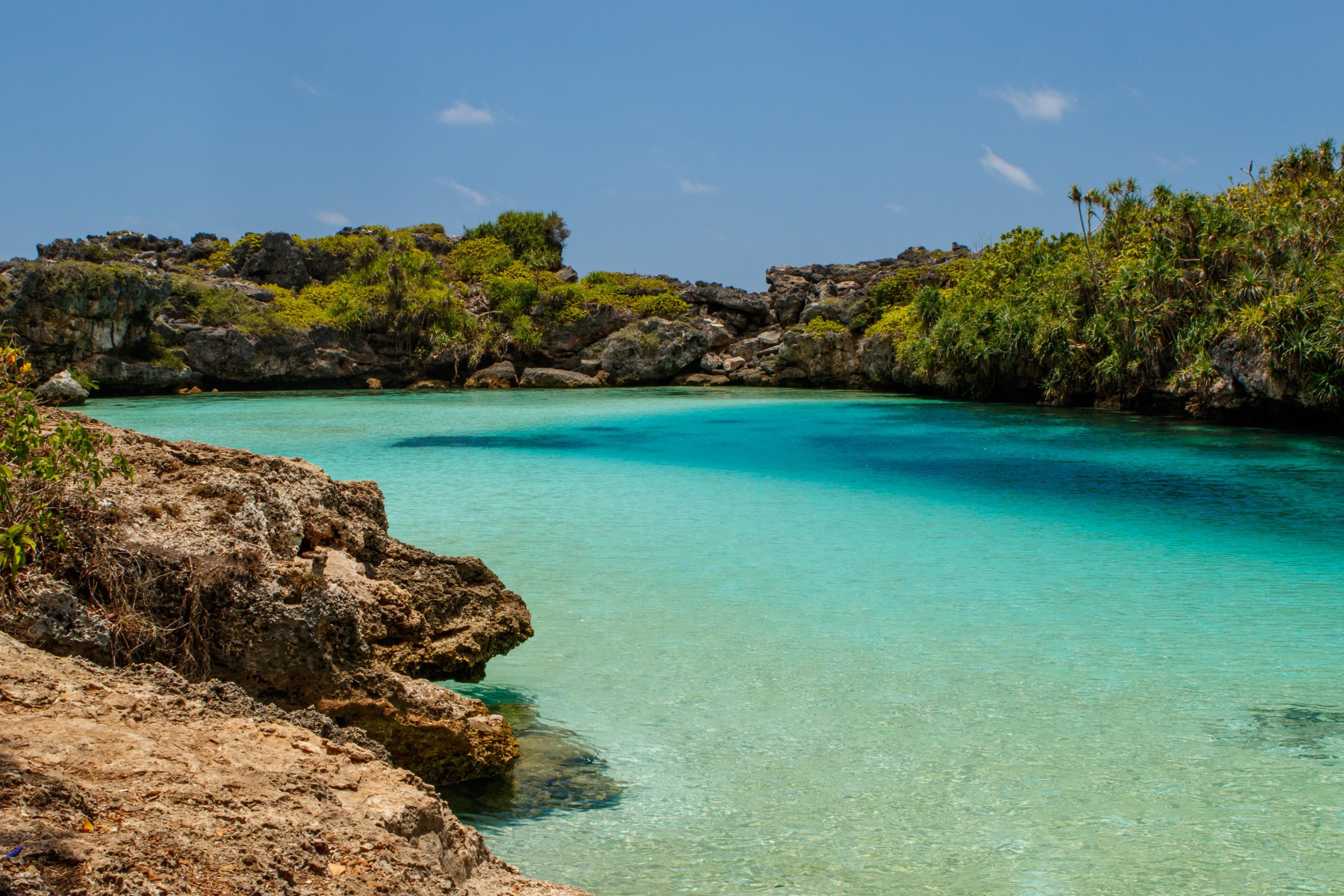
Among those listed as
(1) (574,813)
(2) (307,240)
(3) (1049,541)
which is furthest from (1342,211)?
(2) (307,240)

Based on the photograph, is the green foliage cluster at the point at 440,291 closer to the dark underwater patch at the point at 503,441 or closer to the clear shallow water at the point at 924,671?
the dark underwater patch at the point at 503,441

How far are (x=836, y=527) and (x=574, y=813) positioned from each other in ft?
23.6

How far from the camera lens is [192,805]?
215 cm

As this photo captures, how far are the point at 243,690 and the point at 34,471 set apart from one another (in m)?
0.99

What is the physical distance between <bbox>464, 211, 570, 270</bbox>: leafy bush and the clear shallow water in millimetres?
40323

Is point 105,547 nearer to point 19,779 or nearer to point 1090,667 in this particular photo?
point 19,779

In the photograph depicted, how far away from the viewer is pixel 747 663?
5863 mm

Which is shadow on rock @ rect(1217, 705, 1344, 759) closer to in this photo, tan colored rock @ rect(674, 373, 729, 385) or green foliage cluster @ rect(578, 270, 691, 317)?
tan colored rock @ rect(674, 373, 729, 385)

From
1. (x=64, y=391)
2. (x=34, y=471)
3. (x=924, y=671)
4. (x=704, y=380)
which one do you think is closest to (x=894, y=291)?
(x=704, y=380)

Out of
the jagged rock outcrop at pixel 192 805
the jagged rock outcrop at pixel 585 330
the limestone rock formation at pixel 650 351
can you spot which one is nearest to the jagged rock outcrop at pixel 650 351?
the limestone rock formation at pixel 650 351

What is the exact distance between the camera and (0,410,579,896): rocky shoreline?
6.73ft

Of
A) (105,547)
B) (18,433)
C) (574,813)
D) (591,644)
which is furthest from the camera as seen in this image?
(591,644)

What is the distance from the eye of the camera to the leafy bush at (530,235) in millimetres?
53812

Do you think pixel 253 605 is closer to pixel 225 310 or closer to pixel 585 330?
pixel 225 310
